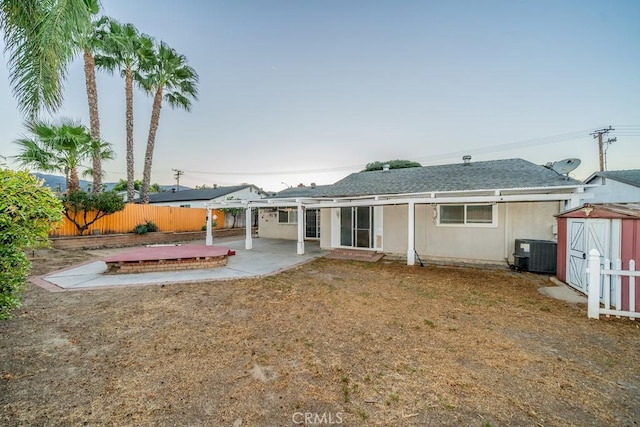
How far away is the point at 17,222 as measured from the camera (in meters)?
2.80

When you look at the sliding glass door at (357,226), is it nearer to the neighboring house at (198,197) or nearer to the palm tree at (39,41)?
the palm tree at (39,41)

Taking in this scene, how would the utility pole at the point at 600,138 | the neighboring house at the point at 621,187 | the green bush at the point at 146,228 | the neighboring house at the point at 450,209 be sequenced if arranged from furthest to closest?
the utility pole at the point at 600,138 < the green bush at the point at 146,228 < the neighboring house at the point at 621,187 < the neighboring house at the point at 450,209

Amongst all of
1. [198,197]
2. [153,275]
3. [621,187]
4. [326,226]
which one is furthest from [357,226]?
[198,197]

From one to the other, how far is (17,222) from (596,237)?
9649 millimetres

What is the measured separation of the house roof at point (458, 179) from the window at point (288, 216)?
472cm

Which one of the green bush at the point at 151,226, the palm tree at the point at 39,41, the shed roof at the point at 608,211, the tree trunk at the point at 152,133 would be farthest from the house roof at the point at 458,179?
the tree trunk at the point at 152,133

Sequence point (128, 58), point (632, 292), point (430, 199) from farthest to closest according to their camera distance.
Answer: point (128, 58) → point (430, 199) → point (632, 292)

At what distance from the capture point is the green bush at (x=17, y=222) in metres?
2.70

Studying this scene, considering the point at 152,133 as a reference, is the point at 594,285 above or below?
below

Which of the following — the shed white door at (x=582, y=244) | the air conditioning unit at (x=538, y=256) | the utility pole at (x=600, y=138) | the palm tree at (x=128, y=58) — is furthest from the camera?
the utility pole at (x=600, y=138)

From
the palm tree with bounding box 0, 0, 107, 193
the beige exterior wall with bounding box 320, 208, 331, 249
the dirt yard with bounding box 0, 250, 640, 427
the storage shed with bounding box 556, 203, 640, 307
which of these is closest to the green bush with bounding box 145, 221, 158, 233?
the dirt yard with bounding box 0, 250, 640, 427

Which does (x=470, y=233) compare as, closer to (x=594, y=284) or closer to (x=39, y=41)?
(x=594, y=284)

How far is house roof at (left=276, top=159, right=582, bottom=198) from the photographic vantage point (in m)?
8.28

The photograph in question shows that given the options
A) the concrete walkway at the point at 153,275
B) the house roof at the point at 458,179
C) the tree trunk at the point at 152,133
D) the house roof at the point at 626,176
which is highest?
the tree trunk at the point at 152,133
